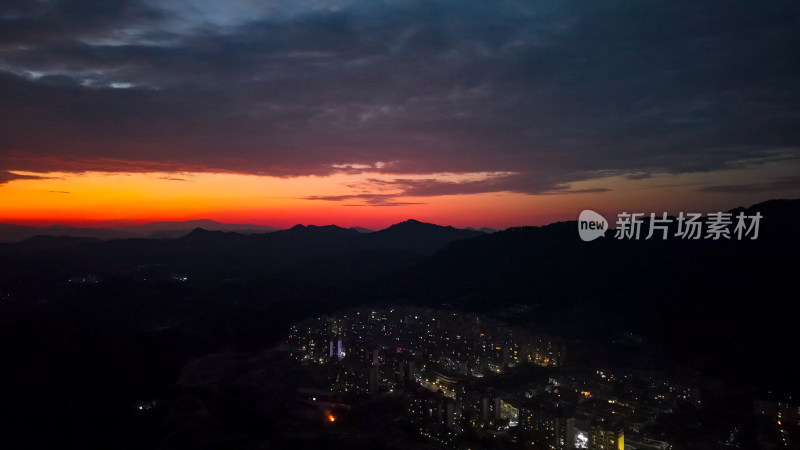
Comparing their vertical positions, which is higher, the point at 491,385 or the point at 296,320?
the point at 491,385

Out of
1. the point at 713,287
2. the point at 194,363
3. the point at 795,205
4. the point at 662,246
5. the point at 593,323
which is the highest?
the point at 795,205

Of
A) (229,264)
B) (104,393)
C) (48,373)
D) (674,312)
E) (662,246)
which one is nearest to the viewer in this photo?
(104,393)

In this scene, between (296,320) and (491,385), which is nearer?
(491,385)

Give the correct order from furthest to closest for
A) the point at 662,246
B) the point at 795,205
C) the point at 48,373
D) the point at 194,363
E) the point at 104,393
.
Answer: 1. the point at 662,246
2. the point at 795,205
3. the point at 194,363
4. the point at 48,373
5. the point at 104,393

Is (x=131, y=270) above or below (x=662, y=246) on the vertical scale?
below

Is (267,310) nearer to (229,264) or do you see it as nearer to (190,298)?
(190,298)

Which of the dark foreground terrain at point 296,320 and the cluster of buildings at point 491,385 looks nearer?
the cluster of buildings at point 491,385

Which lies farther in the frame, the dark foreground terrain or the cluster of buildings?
the dark foreground terrain

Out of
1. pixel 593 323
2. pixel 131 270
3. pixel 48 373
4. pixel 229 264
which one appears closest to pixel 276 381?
pixel 48 373
